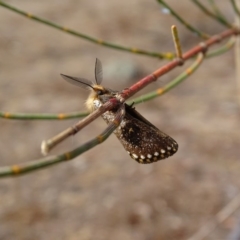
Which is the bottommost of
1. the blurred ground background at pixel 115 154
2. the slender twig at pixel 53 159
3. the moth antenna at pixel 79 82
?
the slender twig at pixel 53 159

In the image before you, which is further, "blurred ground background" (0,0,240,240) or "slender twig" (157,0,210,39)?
"blurred ground background" (0,0,240,240)

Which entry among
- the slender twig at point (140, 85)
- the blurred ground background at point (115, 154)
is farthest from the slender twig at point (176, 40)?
the blurred ground background at point (115, 154)

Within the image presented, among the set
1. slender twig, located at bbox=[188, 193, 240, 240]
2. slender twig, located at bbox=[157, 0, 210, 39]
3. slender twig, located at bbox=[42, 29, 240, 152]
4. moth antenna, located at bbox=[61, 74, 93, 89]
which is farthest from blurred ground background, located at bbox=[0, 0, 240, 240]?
moth antenna, located at bbox=[61, 74, 93, 89]

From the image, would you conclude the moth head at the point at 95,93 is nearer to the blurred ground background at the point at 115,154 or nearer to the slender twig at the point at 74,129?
the slender twig at the point at 74,129

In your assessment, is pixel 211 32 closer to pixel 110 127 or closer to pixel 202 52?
pixel 202 52

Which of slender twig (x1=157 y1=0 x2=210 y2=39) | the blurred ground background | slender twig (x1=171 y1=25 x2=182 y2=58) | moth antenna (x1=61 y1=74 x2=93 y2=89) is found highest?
the blurred ground background

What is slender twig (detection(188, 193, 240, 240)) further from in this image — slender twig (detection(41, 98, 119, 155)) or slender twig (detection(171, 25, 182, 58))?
slender twig (detection(41, 98, 119, 155))
